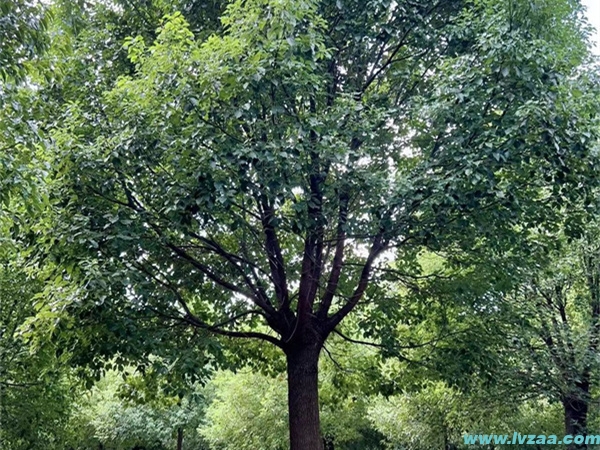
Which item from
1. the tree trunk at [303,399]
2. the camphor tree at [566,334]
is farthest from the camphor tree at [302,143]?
the camphor tree at [566,334]

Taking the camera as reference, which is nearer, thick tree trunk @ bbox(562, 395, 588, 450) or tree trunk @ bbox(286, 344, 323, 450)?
tree trunk @ bbox(286, 344, 323, 450)

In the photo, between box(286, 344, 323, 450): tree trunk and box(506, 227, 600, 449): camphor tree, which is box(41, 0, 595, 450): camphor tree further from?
box(506, 227, 600, 449): camphor tree

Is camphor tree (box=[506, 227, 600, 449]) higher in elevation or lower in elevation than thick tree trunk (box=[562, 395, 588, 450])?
higher

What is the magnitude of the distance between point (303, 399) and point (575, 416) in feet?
21.6

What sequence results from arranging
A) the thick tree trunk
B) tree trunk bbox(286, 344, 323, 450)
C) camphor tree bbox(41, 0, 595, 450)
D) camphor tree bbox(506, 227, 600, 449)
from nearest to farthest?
camphor tree bbox(41, 0, 595, 450) < tree trunk bbox(286, 344, 323, 450) < camphor tree bbox(506, 227, 600, 449) < the thick tree trunk

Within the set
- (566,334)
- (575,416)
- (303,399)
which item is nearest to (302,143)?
(303,399)

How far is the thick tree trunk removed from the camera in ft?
29.5

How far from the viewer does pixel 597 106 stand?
15.3 ft

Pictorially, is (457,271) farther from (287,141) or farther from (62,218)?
(62,218)

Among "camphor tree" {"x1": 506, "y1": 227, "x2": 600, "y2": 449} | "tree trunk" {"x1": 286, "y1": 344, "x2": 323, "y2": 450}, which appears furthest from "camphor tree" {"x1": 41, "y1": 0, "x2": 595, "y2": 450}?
"camphor tree" {"x1": 506, "y1": 227, "x2": 600, "y2": 449}

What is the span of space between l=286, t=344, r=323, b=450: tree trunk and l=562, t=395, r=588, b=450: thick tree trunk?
18.7ft

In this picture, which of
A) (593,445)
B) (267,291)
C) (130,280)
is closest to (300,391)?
(267,291)

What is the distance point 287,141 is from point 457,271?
3.40 metres

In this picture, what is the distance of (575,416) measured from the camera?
936 cm
